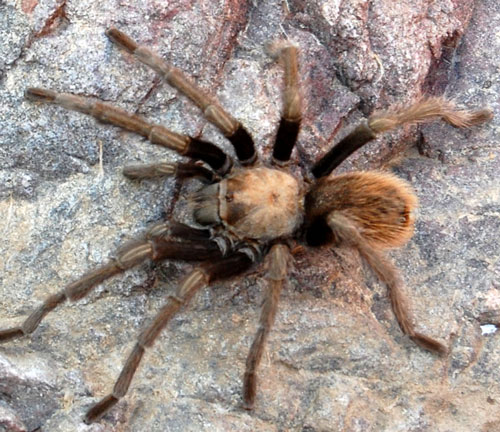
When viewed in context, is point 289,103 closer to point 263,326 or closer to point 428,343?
point 263,326

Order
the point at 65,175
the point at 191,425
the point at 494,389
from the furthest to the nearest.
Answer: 1. the point at 65,175
2. the point at 494,389
3. the point at 191,425

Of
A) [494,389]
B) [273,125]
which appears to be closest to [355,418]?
[494,389]

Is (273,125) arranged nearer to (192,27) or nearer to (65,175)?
(192,27)

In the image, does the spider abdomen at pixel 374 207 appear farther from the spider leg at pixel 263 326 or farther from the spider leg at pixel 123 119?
the spider leg at pixel 123 119

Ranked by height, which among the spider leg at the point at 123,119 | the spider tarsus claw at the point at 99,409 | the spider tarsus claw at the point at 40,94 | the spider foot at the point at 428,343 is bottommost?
the spider tarsus claw at the point at 99,409

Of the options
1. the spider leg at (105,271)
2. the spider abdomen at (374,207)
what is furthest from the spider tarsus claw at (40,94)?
the spider abdomen at (374,207)

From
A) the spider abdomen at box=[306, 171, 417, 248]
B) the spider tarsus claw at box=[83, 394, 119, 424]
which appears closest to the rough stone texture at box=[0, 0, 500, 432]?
the spider tarsus claw at box=[83, 394, 119, 424]

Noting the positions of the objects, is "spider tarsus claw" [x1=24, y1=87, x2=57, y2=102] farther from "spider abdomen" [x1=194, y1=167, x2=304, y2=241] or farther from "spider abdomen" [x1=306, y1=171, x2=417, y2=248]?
"spider abdomen" [x1=306, y1=171, x2=417, y2=248]

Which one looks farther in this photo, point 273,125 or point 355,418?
point 273,125
